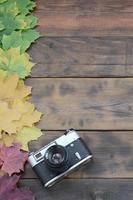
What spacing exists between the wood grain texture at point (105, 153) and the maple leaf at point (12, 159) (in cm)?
4

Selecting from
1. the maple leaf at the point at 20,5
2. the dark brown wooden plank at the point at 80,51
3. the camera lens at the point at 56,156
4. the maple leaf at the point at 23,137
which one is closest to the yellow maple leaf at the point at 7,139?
the maple leaf at the point at 23,137

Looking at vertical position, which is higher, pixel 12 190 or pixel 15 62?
pixel 15 62

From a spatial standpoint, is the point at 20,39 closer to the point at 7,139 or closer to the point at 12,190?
the point at 7,139

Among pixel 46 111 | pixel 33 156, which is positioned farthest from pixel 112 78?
pixel 33 156

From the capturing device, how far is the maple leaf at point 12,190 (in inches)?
55.2

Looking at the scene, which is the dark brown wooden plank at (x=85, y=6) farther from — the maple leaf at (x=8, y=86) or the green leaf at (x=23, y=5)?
the maple leaf at (x=8, y=86)

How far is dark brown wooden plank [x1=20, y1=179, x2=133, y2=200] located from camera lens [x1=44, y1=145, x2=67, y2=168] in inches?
2.5

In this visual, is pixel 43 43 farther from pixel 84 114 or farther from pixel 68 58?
pixel 84 114

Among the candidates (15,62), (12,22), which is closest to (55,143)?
(15,62)

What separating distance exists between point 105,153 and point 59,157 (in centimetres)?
13

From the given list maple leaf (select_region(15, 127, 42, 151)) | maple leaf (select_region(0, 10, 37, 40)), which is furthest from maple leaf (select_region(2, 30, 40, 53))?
maple leaf (select_region(15, 127, 42, 151))

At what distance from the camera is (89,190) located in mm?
1440

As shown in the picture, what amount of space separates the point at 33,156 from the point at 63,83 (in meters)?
0.23

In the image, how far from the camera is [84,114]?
1.52 meters
